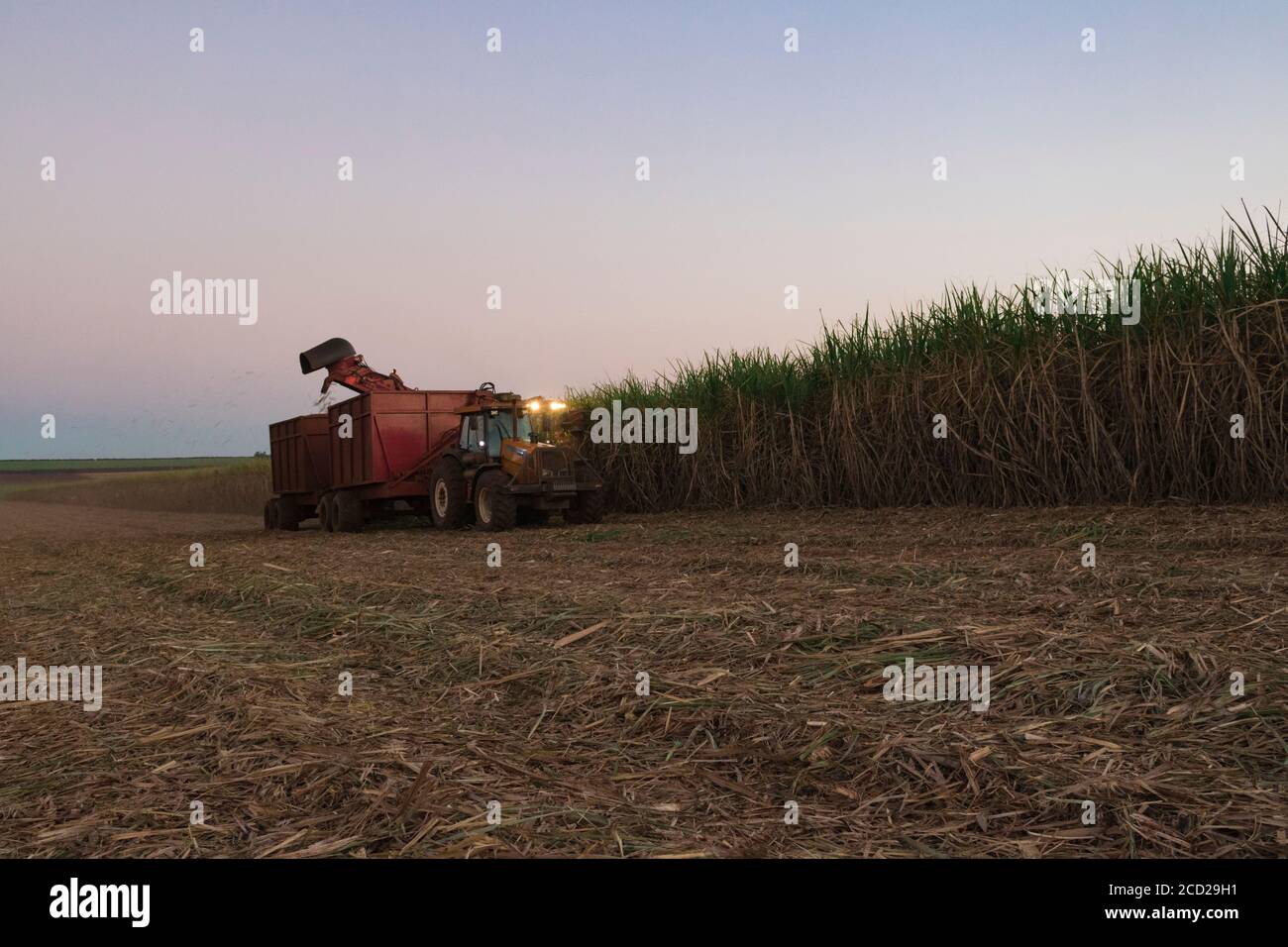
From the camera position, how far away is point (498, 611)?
268 inches

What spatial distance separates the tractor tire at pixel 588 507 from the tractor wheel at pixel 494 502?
1.28m

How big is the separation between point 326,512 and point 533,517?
4.43 meters

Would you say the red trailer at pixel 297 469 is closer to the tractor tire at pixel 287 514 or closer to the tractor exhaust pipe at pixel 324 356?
the tractor tire at pixel 287 514

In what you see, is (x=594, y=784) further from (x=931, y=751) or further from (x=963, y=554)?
(x=963, y=554)

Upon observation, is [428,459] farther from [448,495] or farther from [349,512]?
[349,512]

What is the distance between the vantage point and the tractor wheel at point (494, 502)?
14.5 metres

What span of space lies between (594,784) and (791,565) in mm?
5254

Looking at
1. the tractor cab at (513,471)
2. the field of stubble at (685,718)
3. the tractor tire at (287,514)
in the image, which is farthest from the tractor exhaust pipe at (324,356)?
the field of stubble at (685,718)

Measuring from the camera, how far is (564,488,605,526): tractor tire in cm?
1580

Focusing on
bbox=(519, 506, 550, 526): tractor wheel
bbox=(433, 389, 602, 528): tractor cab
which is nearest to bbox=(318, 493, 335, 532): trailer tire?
bbox=(433, 389, 602, 528): tractor cab

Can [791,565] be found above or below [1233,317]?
below

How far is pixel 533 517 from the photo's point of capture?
16.8 metres
